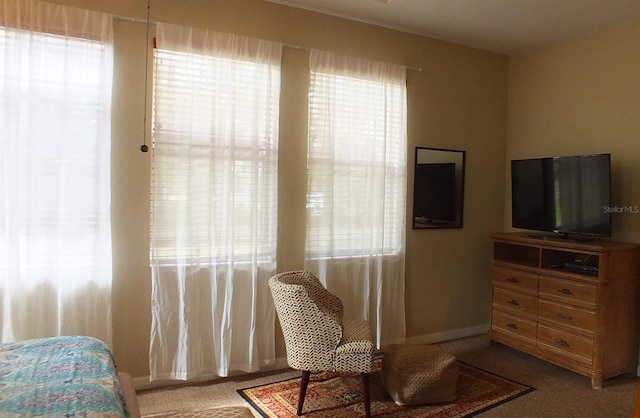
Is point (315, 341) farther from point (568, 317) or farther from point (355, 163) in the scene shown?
point (568, 317)

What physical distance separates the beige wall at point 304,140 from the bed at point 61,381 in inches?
41.4

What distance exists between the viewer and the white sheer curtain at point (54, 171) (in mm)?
2680

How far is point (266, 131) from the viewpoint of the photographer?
3.37 meters

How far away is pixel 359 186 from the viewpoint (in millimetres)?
3729

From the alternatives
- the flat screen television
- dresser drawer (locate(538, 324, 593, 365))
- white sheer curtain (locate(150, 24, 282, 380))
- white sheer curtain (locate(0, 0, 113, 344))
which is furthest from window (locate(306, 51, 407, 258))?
white sheer curtain (locate(0, 0, 113, 344))

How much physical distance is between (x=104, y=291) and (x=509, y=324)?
3.29 meters

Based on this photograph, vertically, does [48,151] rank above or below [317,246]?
above

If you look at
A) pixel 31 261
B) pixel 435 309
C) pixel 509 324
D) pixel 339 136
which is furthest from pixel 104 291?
pixel 509 324

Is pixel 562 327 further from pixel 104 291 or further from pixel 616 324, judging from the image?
pixel 104 291

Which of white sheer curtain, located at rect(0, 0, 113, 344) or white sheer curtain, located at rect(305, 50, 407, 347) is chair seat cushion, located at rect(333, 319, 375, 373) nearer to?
white sheer curtain, located at rect(305, 50, 407, 347)

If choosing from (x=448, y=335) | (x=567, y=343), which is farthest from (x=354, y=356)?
(x=448, y=335)

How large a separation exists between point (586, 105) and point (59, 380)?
14.1 ft

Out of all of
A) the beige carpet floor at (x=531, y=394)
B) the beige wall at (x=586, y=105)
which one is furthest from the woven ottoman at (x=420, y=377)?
the beige wall at (x=586, y=105)

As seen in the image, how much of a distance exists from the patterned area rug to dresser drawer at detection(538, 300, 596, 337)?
23.6 inches
